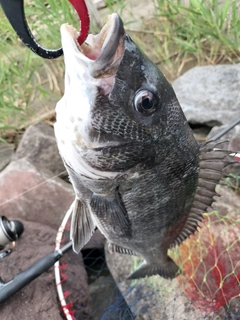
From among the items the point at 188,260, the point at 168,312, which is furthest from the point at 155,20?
the point at 168,312

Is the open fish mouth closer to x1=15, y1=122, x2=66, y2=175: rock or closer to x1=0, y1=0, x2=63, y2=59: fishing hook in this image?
x1=0, y1=0, x2=63, y2=59: fishing hook

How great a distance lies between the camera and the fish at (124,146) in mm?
1232

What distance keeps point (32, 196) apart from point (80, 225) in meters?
1.32

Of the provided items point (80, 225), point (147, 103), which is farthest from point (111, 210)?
point (147, 103)

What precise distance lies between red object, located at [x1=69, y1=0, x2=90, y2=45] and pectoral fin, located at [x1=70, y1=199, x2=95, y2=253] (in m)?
0.79

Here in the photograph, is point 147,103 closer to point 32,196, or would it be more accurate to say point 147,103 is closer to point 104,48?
point 104,48

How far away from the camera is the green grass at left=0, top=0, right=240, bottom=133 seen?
3.38 metres

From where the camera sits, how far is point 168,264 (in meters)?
2.13

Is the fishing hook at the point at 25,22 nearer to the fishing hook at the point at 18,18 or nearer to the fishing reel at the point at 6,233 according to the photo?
the fishing hook at the point at 18,18

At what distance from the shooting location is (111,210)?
1552 mm

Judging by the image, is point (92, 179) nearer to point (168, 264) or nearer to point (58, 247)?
point (168, 264)

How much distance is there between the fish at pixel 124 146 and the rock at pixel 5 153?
2.21 meters

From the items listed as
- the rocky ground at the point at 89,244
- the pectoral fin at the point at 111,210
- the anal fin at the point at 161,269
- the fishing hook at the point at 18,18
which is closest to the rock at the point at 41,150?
the rocky ground at the point at 89,244

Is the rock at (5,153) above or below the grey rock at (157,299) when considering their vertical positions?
above
